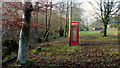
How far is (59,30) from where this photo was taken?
2881cm

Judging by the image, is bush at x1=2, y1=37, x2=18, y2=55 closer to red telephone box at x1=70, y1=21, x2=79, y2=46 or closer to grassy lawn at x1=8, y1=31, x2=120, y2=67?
grassy lawn at x1=8, y1=31, x2=120, y2=67

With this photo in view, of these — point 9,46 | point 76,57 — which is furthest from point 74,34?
point 9,46

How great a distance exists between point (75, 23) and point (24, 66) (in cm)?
711

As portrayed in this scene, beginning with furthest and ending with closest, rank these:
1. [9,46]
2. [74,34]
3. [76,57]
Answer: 1. [74,34]
2. [9,46]
3. [76,57]

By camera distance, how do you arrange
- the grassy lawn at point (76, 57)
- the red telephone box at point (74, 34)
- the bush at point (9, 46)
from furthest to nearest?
the red telephone box at point (74, 34)
the bush at point (9, 46)
the grassy lawn at point (76, 57)

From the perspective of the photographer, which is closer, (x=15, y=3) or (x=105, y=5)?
(x=15, y=3)

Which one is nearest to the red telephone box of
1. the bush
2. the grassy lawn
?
the grassy lawn

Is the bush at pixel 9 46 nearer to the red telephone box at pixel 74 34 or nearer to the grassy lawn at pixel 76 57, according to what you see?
the grassy lawn at pixel 76 57

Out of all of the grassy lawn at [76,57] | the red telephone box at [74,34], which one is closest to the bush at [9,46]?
the grassy lawn at [76,57]

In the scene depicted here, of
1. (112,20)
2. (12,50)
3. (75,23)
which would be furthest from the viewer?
(112,20)

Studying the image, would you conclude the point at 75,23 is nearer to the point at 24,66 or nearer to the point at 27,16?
the point at 27,16

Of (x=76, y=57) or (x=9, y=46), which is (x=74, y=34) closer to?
(x=76, y=57)

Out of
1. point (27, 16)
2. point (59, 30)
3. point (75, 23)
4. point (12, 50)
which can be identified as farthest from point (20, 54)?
point (59, 30)

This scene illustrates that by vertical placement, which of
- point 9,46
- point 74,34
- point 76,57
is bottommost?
point 76,57
